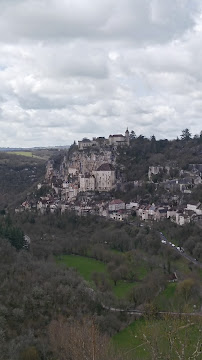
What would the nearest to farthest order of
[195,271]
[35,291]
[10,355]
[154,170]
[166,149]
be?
1. [10,355]
2. [35,291]
3. [195,271]
4. [154,170]
5. [166,149]

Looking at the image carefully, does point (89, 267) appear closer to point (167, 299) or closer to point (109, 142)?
point (167, 299)

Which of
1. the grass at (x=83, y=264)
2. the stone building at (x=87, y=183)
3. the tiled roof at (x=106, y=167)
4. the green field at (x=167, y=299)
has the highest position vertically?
the tiled roof at (x=106, y=167)

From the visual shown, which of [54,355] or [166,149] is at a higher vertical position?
[166,149]

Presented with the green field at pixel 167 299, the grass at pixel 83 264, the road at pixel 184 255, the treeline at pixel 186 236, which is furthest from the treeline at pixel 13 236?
the treeline at pixel 186 236

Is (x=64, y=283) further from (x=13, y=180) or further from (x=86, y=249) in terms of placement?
(x=13, y=180)

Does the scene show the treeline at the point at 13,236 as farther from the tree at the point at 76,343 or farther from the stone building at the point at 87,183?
the stone building at the point at 87,183

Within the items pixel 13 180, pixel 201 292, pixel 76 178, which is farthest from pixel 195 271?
pixel 13 180

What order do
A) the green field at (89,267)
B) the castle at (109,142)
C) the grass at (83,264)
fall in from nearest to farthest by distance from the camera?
the green field at (89,267) → the grass at (83,264) → the castle at (109,142)

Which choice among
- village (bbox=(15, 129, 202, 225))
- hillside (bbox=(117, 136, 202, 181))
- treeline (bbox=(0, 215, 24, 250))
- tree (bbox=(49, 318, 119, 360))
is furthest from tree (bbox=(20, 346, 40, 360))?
hillside (bbox=(117, 136, 202, 181))
